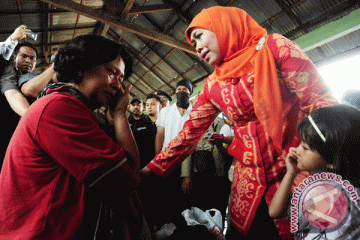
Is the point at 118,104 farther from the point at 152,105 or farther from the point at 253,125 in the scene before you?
the point at 152,105

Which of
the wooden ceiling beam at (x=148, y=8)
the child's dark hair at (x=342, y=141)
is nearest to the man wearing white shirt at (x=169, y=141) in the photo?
the child's dark hair at (x=342, y=141)

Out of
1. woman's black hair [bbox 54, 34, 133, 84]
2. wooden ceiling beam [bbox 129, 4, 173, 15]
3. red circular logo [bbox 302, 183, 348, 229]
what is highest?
wooden ceiling beam [bbox 129, 4, 173, 15]

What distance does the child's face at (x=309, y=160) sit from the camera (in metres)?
0.64

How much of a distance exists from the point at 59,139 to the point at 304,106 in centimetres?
107

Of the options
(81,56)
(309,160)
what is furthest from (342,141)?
(81,56)

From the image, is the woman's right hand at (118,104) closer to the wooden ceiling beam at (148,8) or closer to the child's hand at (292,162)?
the child's hand at (292,162)

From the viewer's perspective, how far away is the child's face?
2.08 ft

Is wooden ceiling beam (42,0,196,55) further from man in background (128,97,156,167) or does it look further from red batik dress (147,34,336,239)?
red batik dress (147,34,336,239)

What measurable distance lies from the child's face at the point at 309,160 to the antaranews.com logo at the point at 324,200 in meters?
0.02

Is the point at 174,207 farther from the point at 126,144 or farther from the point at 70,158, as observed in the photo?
the point at 70,158

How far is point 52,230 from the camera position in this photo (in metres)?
0.74

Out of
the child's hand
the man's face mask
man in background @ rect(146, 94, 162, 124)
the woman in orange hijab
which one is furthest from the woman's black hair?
man in background @ rect(146, 94, 162, 124)

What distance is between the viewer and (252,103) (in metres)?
1.10

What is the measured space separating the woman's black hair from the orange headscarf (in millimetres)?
646
